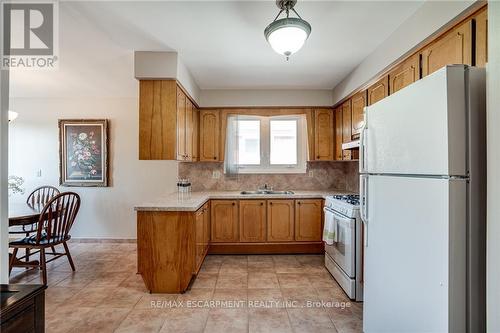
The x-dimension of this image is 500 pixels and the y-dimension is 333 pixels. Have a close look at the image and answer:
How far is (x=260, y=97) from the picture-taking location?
13.3 ft

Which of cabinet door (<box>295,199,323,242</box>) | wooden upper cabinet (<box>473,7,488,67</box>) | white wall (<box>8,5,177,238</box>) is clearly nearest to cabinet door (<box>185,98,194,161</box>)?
white wall (<box>8,5,177,238</box>)

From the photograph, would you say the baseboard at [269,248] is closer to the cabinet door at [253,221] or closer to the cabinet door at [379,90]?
the cabinet door at [253,221]

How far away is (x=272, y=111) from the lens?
13.4 ft

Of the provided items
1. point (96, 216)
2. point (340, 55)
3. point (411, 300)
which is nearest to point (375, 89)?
point (340, 55)

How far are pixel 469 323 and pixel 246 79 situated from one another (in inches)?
128

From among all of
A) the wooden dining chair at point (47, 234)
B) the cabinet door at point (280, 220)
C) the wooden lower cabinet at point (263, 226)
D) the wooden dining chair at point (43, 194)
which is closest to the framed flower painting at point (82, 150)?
the wooden dining chair at point (43, 194)

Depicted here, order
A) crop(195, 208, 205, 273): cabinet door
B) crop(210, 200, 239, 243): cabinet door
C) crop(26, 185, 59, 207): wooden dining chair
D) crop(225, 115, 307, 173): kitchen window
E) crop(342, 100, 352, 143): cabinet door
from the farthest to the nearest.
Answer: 1. crop(225, 115, 307, 173): kitchen window
2. crop(26, 185, 59, 207): wooden dining chair
3. crop(210, 200, 239, 243): cabinet door
4. crop(342, 100, 352, 143): cabinet door
5. crop(195, 208, 205, 273): cabinet door

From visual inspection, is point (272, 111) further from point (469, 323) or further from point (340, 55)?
point (469, 323)

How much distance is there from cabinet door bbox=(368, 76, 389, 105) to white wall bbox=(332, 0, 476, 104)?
0.10 m

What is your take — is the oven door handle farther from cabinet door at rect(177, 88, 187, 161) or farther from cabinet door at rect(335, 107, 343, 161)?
cabinet door at rect(177, 88, 187, 161)

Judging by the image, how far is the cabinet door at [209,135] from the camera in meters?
4.04

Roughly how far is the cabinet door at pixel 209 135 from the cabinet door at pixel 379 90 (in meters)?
2.18

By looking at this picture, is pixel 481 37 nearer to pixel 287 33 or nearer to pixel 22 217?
pixel 287 33

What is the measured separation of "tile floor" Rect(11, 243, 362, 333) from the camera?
2086 millimetres
